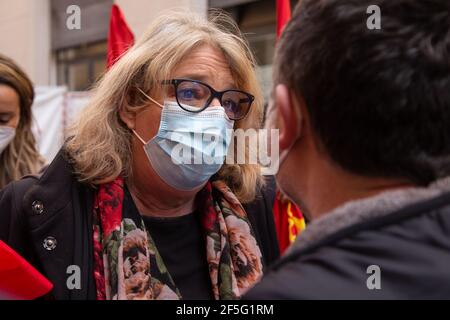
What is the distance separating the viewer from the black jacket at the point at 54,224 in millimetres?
1852

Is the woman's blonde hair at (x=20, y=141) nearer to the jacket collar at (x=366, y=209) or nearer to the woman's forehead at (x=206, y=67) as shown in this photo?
the woman's forehead at (x=206, y=67)

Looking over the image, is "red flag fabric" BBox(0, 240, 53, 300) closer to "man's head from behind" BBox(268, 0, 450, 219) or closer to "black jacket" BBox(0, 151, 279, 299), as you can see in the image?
"black jacket" BBox(0, 151, 279, 299)

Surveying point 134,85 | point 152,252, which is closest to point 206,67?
point 134,85

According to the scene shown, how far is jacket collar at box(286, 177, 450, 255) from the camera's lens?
3.28ft

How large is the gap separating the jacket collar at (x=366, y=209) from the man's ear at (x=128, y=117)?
49.6 inches

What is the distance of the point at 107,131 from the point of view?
2121mm

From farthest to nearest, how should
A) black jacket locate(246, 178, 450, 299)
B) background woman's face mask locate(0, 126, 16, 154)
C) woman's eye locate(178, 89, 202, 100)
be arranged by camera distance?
background woman's face mask locate(0, 126, 16, 154) < woman's eye locate(178, 89, 202, 100) < black jacket locate(246, 178, 450, 299)

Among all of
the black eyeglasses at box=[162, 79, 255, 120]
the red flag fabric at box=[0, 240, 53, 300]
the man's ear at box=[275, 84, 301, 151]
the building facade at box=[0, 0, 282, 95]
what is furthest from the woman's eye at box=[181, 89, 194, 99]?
the building facade at box=[0, 0, 282, 95]

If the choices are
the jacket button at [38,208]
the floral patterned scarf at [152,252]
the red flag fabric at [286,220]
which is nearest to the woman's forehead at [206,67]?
the floral patterned scarf at [152,252]

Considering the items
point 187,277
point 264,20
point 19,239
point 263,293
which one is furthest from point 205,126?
point 264,20

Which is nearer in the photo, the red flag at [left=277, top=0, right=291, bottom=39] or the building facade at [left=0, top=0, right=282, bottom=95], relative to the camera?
the red flag at [left=277, top=0, right=291, bottom=39]

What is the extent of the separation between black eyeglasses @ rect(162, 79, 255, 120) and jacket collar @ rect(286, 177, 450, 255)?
119 centimetres

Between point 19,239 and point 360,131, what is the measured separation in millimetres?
1278
